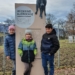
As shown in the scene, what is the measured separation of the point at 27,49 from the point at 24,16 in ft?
3.05

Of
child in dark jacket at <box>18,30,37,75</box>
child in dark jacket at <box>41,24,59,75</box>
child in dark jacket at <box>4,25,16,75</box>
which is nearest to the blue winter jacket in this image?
child in dark jacket at <box>4,25,16,75</box>

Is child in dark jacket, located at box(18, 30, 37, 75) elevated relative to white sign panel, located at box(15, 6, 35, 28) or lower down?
lower down

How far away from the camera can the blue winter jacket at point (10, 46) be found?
5844mm

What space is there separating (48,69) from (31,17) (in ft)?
5.12

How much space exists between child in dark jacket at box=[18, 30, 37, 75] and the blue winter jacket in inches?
10.0

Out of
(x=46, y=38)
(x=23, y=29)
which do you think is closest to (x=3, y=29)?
(x=23, y=29)

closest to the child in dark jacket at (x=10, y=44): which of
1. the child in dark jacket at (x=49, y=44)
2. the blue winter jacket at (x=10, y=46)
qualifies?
the blue winter jacket at (x=10, y=46)

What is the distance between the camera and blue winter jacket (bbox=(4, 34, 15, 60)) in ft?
19.2

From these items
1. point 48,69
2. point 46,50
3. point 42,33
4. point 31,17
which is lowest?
point 48,69

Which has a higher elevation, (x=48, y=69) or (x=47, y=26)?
(x=47, y=26)

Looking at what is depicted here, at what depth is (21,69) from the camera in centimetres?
610

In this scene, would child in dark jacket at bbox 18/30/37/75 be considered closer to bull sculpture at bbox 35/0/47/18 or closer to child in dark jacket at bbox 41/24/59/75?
child in dark jacket at bbox 41/24/59/75

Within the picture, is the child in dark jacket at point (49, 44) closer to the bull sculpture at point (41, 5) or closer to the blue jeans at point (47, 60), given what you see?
the blue jeans at point (47, 60)

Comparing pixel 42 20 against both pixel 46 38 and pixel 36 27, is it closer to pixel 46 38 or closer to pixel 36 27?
pixel 36 27
